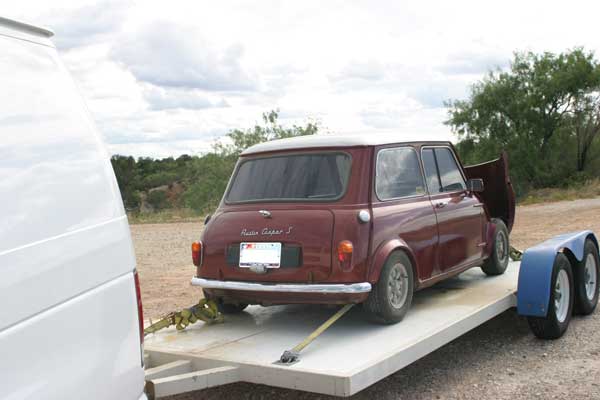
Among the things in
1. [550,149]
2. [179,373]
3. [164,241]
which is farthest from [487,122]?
[179,373]

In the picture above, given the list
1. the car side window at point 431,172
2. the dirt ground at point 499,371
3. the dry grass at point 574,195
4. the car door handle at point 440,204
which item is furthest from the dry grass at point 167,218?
the car door handle at point 440,204

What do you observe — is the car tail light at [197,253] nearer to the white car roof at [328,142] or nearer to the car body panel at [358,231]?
the car body panel at [358,231]

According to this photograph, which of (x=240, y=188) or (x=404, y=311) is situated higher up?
(x=240, y=188)

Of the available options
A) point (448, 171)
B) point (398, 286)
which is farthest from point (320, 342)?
point (448, 171)

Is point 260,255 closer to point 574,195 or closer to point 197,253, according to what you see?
point 197,253

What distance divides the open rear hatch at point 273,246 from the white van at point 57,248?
1890 millimetres

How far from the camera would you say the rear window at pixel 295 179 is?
16.6 ft

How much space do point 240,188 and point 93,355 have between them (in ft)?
9.94

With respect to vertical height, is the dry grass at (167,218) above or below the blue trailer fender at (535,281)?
below

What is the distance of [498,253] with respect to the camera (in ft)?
22.6

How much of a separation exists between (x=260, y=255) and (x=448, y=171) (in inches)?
94.7

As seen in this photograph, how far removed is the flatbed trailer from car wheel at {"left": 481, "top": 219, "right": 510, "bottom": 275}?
25.8 inches

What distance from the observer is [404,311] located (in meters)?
4.98

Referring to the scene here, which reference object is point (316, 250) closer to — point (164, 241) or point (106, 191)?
point (106, 191)
